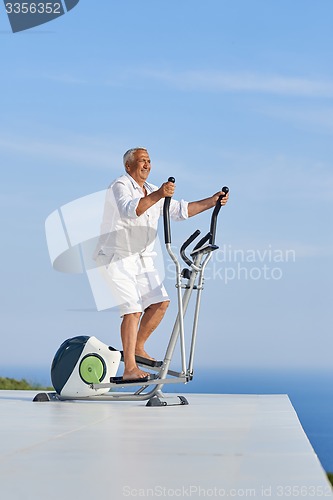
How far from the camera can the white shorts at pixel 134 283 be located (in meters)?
5.47

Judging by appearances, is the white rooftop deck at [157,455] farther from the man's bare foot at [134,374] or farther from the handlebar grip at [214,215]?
the handlebar grip at [214,215]

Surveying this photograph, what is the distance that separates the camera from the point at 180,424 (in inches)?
160

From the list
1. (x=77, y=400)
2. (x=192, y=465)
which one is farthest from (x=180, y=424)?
(x=77, y=400)

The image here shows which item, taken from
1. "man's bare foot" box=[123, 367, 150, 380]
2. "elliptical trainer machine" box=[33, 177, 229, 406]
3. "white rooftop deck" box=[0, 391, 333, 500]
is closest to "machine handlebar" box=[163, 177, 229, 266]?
"elliptical trainer machine" box=[33, 177, 229, 406]

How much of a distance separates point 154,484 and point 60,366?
11.8ft

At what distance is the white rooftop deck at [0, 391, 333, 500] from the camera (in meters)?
2.27

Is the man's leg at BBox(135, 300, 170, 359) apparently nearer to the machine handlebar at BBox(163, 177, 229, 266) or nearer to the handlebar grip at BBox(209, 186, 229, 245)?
the machine handlebar at BBox(163, 177, 229, 266)

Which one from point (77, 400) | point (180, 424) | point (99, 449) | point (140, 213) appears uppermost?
point (140, 213)

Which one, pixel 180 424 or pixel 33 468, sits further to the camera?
pixel 180 424

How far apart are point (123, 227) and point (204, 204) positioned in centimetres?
54

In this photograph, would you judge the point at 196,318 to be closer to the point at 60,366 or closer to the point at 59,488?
the point at 60,366

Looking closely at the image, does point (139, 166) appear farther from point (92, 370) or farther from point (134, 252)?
point (92, 370)

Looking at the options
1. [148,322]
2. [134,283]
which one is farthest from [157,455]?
[148,322]

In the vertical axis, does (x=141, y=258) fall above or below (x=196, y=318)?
above
